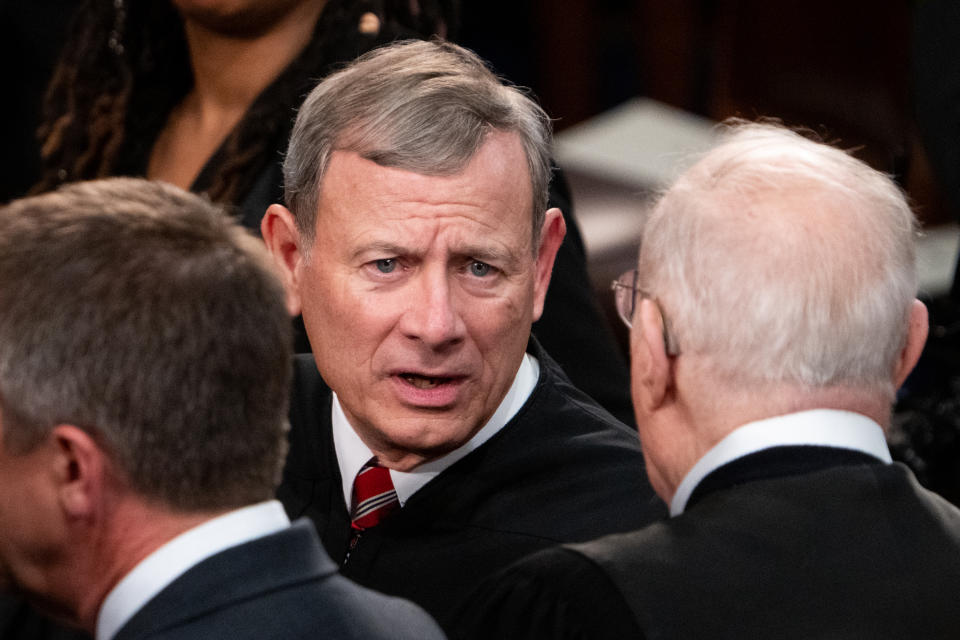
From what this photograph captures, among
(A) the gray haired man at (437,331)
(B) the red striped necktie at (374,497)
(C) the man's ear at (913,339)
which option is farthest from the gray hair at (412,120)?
(C) the man's ear at (913,339)

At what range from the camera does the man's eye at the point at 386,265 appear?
1.99 meters

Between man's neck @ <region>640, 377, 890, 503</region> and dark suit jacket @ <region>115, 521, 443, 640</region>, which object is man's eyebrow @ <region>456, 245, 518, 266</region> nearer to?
man's neck @ <region>640, 377, 890, 503</region>

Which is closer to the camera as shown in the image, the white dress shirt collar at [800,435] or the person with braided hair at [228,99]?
the white dress shirt collar at [800,435]

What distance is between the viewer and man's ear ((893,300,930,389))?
5.35 ft

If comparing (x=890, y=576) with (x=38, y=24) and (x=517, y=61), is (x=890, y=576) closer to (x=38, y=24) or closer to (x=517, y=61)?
(x=38, y=24)

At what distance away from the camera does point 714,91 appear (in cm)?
548

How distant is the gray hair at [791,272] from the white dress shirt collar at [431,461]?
0.50 meters

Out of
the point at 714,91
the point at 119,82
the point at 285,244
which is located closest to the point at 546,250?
the point at 285,244

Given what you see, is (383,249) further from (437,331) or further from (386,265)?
(437,331)

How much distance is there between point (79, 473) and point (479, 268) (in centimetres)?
78

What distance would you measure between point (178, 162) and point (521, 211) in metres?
1.17

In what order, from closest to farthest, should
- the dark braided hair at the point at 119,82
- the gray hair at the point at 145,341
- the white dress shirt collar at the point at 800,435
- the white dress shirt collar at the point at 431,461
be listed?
the gray hair at the point at 145,341 < the white dress shirt collar at the point at 800,435 < the white dress shirt collar at the point at 431,461 < the dark braided hair at the point at 119,82

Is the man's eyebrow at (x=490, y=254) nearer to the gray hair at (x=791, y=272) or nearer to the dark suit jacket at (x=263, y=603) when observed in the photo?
the gray hair at (x=791, y=272)

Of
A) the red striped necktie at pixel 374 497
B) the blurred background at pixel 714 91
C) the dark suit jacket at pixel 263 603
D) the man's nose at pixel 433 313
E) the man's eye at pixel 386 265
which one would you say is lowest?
the blurred background at pixel 714 91
